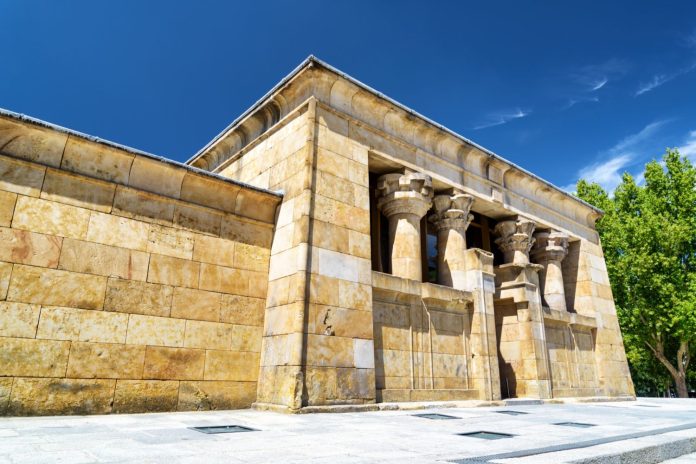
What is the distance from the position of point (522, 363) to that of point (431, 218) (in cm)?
425

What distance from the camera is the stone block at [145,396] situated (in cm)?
688

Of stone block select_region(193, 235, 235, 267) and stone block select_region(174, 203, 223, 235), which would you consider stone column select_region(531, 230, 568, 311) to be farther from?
stone block select_region(174, 203, 223, 235)

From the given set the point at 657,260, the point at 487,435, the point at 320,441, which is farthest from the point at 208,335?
the point at 657,260

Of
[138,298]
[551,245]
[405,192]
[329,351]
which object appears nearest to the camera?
[138,298]

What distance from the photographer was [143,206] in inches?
309

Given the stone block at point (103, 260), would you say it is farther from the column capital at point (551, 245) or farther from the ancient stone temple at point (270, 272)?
the column capital at point (551, 245)

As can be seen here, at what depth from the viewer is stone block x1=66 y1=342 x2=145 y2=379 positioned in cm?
665

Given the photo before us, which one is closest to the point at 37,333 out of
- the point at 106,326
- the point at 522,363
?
the point at 106,326

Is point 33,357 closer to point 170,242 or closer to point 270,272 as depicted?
point 170,242

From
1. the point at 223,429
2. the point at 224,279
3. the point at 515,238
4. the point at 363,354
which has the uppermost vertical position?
the point at 515,238

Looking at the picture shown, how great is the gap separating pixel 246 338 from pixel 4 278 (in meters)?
3.69

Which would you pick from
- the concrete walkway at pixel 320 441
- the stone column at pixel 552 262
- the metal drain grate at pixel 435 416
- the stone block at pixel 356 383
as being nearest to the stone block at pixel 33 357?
the concrete walkway at pixel 320 441

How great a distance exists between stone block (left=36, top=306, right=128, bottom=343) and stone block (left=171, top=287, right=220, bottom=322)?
83 cm

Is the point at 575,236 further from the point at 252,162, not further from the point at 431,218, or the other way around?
the point at 252,162
